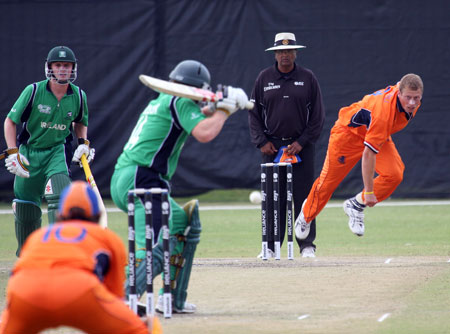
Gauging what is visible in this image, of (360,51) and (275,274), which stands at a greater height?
(360,51)

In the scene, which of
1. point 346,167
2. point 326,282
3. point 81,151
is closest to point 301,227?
point 346,167

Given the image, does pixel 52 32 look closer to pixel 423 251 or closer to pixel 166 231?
pixel 423 251

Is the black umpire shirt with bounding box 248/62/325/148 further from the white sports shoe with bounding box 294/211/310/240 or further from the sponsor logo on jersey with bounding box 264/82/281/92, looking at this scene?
the white sports shoe with bounding box 294/211/310/240

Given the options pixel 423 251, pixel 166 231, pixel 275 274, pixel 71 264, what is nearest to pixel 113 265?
pixel 71 264

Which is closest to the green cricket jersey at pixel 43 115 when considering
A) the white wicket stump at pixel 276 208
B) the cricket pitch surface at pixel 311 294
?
the cricket pitch surface at pixel 311 294

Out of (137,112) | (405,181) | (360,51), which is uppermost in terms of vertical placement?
(360,51)

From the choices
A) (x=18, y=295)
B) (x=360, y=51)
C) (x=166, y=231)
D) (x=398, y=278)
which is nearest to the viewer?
(x=18, y=295)

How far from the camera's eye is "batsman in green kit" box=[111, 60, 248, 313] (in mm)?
5262

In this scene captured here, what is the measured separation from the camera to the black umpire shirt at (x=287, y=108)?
8.59 metres

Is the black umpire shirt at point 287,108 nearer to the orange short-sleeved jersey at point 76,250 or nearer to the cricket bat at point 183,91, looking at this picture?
the cricket bat at point 183,91

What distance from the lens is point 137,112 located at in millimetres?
14312

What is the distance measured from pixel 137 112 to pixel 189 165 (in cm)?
120

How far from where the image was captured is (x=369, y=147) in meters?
7.52

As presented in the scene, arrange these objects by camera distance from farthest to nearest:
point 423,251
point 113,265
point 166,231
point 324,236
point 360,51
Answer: point 360,51 < point 324,236 < point 423,251 < point 166,231 < point 113,265
